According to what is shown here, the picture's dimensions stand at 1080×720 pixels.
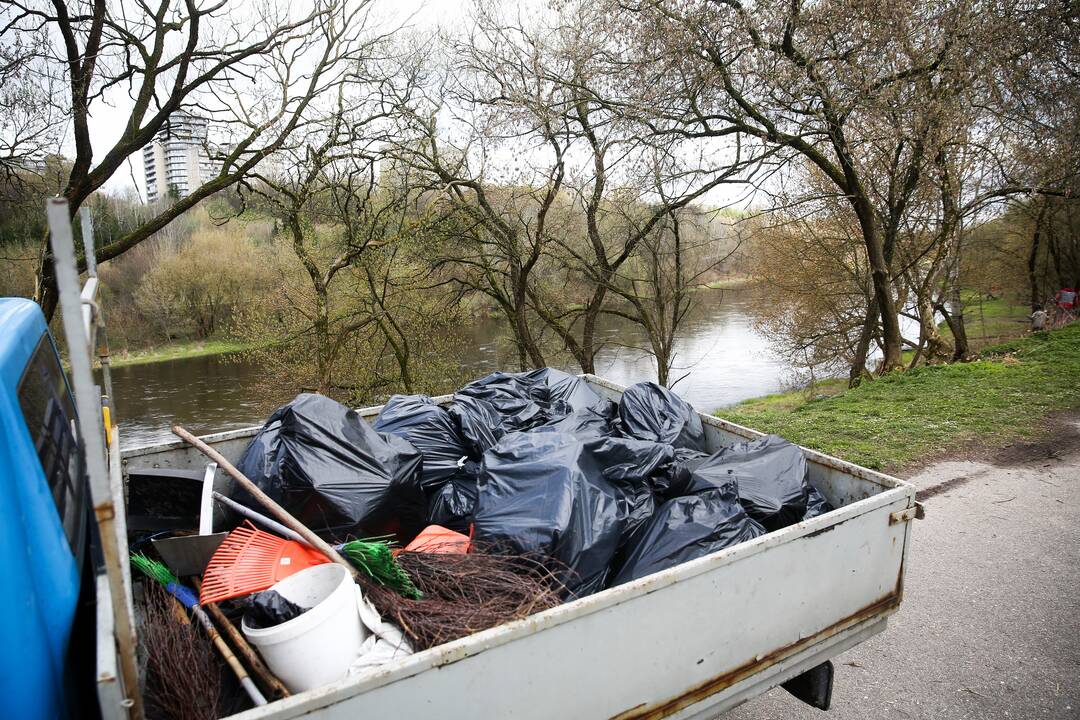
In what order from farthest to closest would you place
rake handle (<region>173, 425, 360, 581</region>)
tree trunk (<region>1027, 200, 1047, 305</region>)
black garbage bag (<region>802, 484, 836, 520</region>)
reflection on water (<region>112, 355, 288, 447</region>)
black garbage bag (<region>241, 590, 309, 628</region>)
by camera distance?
tree trunk (<region>1027, 200, 1047, 305</region>)
reflection on water (<region>112, 355, 288, 447</region>)
black garbage bag (<region>802, 484, 836, 520</region>)
rake handle (<region>173, 425, 360, 581</region>)
black garbage bag (<region>241, 590, 309, 628</region>)

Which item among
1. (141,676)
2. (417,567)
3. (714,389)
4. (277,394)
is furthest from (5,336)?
(714,389)

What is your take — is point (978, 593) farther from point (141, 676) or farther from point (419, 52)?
point (419, 52)

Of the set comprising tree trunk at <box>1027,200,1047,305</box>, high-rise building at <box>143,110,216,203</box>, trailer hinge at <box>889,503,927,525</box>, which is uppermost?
high-rise building at <box>143,110,216,203</box>

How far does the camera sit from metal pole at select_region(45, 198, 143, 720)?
95cm

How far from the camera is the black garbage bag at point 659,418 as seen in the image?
3.11 meters

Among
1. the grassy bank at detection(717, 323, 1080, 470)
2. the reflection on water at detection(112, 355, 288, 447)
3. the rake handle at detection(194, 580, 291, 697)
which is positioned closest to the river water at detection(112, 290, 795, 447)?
the reflection on water at detection(112, 355, 288, 447)

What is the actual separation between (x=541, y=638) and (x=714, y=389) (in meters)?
15.1

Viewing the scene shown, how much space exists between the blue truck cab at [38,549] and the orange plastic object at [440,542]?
91 cm

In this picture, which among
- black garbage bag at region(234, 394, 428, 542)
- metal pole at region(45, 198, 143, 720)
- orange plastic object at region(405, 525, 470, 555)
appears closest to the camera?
metal pole at region(45, 198, 143, 720)

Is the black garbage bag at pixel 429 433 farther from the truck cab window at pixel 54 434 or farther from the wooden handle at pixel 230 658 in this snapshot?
the truck cab window at pixel 54 434

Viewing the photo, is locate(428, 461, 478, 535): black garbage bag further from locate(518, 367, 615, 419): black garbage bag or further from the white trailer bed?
the white trailer bed

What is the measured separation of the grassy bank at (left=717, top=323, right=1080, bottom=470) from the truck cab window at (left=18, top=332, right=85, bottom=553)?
16.6ft

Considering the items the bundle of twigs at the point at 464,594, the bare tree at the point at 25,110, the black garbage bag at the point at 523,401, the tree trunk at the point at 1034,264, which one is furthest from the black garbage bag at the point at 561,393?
the tree trunk at the point at 1034,264

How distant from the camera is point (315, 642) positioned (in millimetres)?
1522
